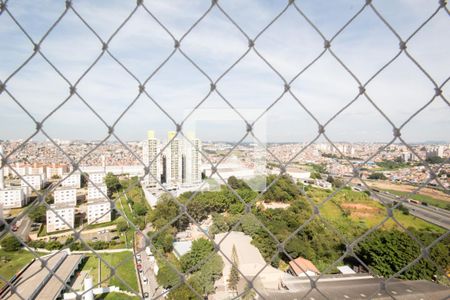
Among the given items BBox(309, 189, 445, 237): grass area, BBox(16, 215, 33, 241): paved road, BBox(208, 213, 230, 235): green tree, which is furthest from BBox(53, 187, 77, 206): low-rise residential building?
BBox(309, 189, 445, 237): grass area

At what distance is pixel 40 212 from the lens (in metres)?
7.36

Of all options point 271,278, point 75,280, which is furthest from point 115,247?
point 271,278

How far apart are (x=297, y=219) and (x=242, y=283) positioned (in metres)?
2.58

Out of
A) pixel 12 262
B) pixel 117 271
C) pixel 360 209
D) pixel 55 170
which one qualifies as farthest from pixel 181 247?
pixel 55 170

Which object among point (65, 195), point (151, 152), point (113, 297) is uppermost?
point (151, 152)

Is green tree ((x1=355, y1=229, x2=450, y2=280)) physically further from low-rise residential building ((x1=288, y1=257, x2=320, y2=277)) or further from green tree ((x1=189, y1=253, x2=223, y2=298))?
green tree ((x1=189, y1=253, x2=223, y2=298))

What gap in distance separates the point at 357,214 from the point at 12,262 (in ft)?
27.5

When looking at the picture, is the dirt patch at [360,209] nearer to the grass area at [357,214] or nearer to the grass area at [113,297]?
the grass area at [357,214]

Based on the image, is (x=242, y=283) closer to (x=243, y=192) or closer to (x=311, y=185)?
(x=243, y=192)

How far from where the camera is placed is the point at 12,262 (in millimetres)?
5367

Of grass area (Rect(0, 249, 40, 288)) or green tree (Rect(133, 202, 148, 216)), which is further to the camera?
green tree (Rect(133, 202, 148, 216))

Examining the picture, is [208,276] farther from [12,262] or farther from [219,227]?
[12,262]

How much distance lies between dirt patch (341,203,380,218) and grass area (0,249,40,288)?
805 cm

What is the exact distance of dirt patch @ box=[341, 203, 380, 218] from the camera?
8156mm
